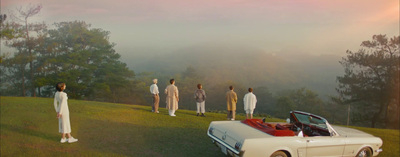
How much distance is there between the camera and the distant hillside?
8419cm

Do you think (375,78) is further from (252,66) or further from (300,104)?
(252,66)

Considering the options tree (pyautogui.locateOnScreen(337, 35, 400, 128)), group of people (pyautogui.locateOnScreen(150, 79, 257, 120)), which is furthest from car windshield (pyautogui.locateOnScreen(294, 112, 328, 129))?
tree (pyautogui.locateOnScreen(337, 35, 400, 128))

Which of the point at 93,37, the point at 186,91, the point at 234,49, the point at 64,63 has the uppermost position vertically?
the point at 234,49

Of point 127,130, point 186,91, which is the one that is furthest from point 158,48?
point 127,130

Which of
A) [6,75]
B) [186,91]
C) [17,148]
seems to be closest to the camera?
[17,148]

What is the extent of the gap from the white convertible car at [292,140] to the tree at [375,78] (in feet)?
93.1

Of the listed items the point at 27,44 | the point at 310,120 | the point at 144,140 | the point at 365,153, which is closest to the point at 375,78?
the point at 365,153

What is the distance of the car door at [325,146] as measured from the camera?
6324 mm

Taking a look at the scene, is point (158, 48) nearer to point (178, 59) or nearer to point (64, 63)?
point (178, 59)

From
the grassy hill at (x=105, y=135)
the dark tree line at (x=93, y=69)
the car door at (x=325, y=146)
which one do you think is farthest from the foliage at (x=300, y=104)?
the car door at (x=325, y=146)

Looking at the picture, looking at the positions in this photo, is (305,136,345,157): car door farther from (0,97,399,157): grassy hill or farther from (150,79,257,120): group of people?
(150,79,257,120): group of people

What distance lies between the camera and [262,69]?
106750 millimetres

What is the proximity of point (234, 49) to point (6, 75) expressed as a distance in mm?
100735

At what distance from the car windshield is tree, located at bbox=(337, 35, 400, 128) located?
96.5 feet
